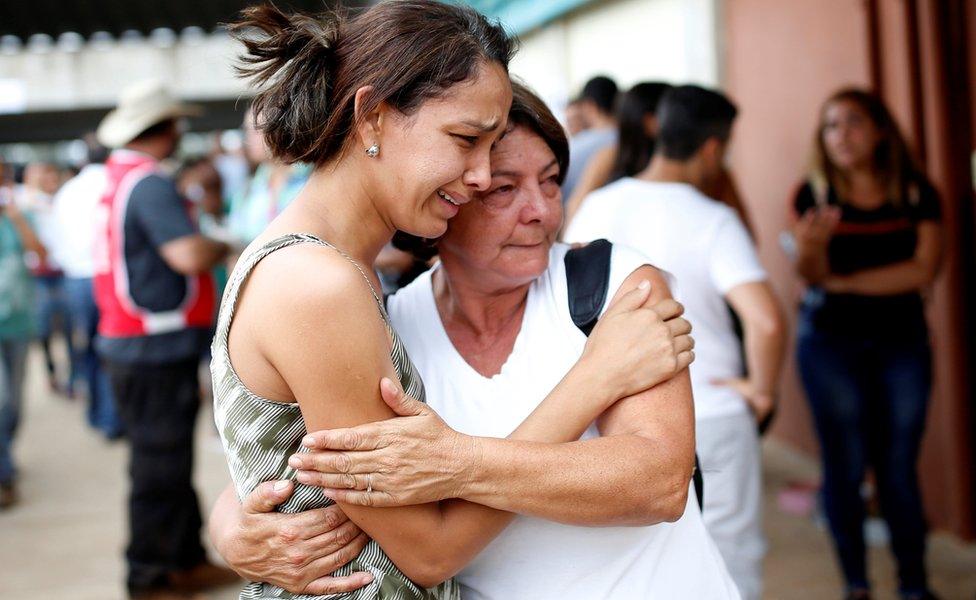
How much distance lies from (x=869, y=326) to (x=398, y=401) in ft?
10.1

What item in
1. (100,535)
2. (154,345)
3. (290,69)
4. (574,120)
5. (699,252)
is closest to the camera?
(290,69)

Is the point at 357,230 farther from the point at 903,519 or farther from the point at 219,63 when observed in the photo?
the point at 219,63

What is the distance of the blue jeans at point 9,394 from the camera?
6750mm

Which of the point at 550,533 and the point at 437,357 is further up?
the point at 437,357

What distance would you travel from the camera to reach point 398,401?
5.07 feet

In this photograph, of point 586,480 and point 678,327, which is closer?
point 586,480

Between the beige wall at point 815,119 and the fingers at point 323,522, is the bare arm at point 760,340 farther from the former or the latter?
the fingers at point 323,522

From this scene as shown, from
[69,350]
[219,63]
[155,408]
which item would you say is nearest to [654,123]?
[155,408]

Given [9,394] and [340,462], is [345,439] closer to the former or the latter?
[340,462]

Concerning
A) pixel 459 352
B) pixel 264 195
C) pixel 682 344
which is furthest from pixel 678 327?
pixel 264 195

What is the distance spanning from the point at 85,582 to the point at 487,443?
4307mm

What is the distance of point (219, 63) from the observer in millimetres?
16797

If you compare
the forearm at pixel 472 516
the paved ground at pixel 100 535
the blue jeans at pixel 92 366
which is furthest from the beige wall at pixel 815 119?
the blue jeans at pixel 92 366

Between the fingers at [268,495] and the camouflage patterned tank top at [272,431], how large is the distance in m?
0.01
